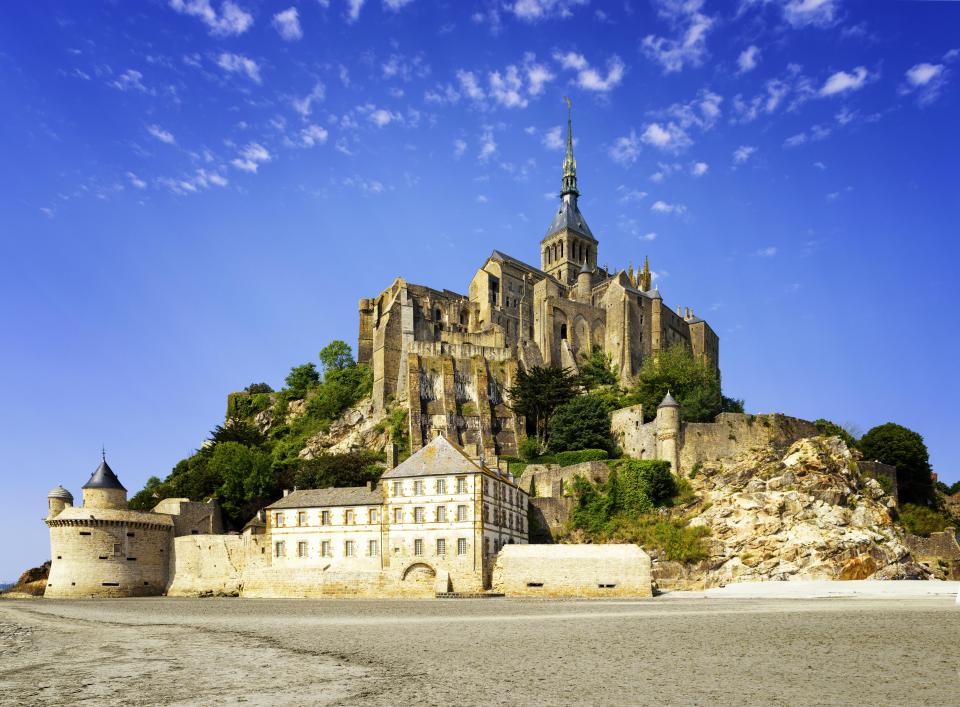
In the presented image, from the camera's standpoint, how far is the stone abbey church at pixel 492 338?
66812 millimetres

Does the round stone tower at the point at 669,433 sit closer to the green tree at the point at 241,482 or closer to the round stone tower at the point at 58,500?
the green tree at the point at 241,482

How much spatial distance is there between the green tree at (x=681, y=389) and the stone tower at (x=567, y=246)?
39042mm

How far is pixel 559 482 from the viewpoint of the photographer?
5356 cm

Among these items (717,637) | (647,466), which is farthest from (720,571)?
(717,637)

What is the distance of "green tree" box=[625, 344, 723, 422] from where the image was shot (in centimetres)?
5716

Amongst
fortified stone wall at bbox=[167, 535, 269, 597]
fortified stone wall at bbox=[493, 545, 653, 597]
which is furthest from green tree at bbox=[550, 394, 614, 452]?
fortified stone wall at bbox=[167, 535, 269, 597]

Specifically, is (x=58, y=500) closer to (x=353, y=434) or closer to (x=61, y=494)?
(x=61, y=494)

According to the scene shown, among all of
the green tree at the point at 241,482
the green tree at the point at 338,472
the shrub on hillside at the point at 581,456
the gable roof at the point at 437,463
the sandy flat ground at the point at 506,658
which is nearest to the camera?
the sandy flat ground at the point at 506,658

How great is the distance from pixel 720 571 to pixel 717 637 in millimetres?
25619

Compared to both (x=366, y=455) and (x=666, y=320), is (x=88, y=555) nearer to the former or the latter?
(x=366, y=455)

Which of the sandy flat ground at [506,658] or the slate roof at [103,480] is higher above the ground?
the slate roof at [103,480]

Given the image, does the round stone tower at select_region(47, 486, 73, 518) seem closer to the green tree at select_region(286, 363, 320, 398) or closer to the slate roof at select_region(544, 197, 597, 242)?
the green tree at select_region(286, 363, 320, 398)

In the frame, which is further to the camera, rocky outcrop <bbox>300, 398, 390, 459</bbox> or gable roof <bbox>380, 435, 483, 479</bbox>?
rocky outcrop <bbox>300, 398, 390, 459</bbox>

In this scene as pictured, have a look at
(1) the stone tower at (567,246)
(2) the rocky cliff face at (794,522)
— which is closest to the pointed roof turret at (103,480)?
(2) the rocky cliff face at (794,522)
